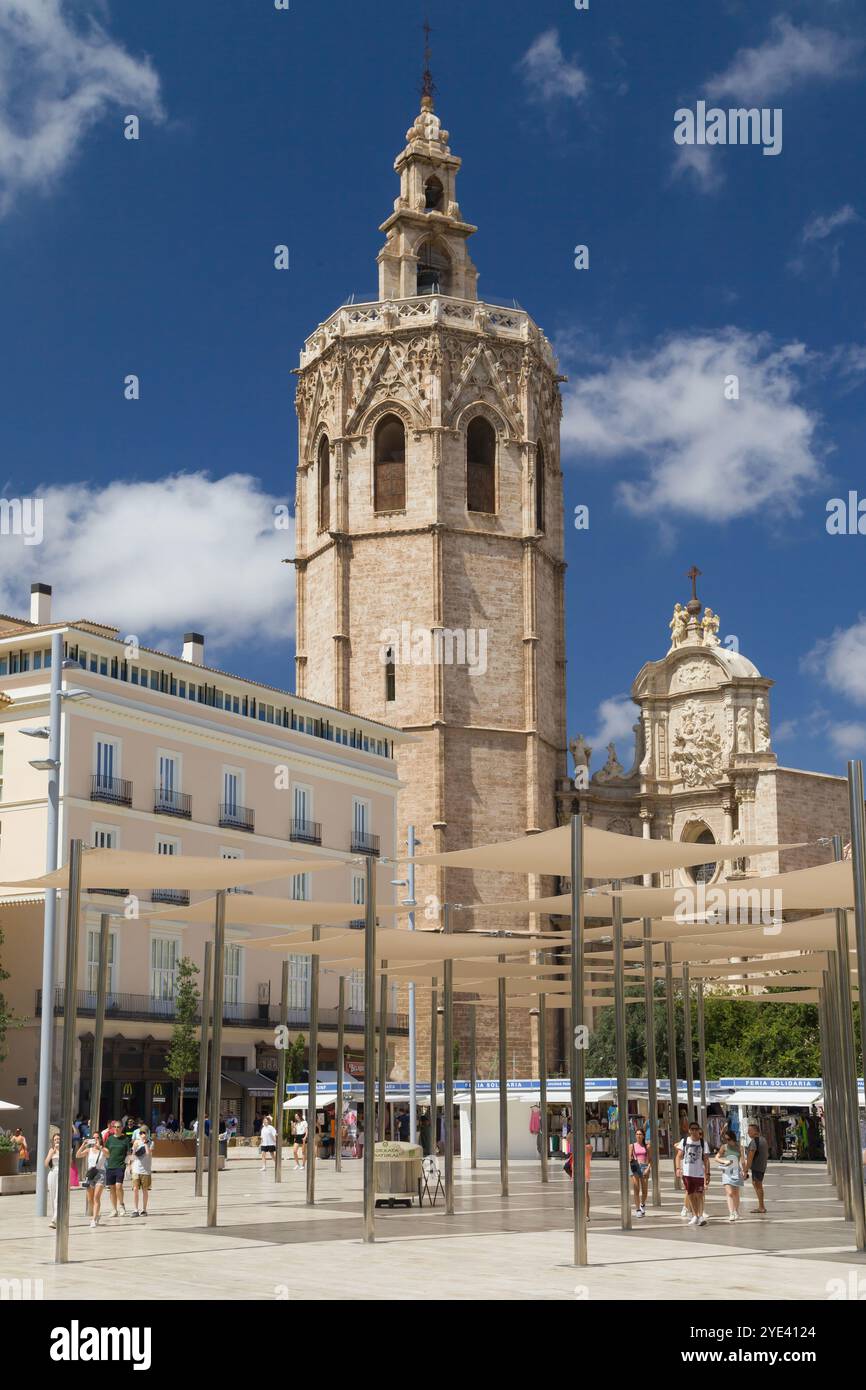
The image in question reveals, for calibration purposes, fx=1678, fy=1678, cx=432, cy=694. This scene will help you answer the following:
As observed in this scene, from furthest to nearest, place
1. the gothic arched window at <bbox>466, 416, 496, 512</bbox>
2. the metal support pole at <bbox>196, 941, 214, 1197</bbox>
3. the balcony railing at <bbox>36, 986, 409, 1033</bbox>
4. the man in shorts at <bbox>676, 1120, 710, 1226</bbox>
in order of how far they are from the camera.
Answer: the gothic arched window at <bbox>466, 416, 496, 512</bbox> < the balcony railing at <bbox>36, 986, 409, 1033</bbox> < the metal support pole at <bbox>196, 941, 214, 1197</bbox> < the man in shorts at <bbox>676, 1120, 710, 1226</bbox>

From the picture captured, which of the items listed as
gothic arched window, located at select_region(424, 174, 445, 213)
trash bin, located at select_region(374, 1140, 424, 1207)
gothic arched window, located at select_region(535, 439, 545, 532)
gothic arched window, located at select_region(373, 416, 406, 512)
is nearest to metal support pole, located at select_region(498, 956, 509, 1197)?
trash bin, located at select_region(374, 1140, 424, 1207)

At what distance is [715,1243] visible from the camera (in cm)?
1883

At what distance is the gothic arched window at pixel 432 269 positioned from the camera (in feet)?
253

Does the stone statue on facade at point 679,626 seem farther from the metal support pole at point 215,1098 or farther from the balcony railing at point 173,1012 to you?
the metal support pole at point 215,1098

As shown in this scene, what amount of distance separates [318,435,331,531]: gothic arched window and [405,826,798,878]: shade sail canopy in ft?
174

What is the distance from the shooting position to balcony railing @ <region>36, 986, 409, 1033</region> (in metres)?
48.1

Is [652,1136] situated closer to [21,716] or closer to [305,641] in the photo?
[21,716]

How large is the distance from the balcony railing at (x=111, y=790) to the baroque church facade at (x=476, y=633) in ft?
60.6

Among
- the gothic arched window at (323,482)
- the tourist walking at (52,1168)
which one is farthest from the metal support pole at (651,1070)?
the gothic arched window at (323,482)

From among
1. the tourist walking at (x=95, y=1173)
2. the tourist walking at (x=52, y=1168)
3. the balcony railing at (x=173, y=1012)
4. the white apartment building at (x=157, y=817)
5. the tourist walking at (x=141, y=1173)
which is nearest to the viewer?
the tourist walking at (x=95, y=1173)

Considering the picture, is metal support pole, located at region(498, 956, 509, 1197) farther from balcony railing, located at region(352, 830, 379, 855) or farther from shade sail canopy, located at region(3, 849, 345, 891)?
balcony railing, located at region(352, 830, 379, 855)

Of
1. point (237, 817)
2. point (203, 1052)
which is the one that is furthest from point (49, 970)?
point (237, 817)
